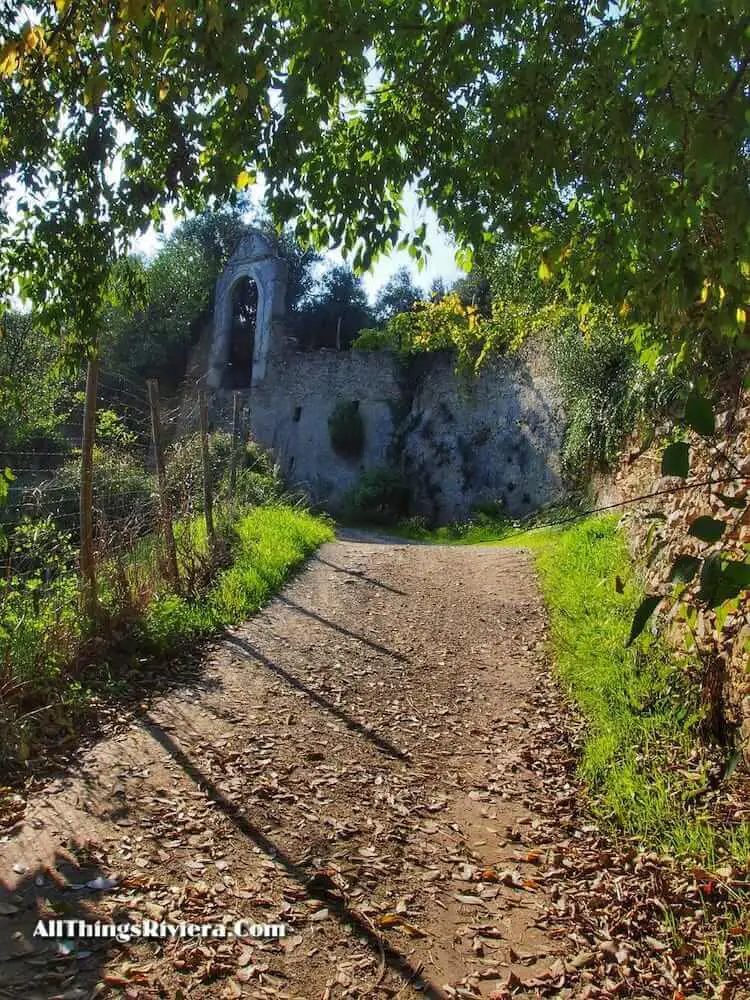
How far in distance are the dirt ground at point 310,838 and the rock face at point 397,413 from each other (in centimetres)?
997

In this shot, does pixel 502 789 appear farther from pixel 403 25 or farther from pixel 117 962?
pixel 403 25

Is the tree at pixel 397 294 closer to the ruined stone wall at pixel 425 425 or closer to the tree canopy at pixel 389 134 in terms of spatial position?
the ruined stone wall at pixel 425 425

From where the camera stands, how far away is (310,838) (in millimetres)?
3303

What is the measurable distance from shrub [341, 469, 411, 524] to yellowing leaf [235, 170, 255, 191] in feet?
47.2

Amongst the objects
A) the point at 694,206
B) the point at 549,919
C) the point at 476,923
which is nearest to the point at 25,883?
the point at 476,923

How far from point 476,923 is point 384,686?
2579 mm

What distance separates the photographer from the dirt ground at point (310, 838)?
2.47 metres

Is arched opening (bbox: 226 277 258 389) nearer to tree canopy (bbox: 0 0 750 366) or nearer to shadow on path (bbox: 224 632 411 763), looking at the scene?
shadow on path (bbox: 224 632 411 763)

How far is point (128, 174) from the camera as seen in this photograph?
340 centimetres

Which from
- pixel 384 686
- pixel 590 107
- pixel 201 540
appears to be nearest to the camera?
pixel 590 107

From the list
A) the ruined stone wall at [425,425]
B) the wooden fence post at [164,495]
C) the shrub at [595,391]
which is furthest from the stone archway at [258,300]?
the wooden fence post at [164,495]

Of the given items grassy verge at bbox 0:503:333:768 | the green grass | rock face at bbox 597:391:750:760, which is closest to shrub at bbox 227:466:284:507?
the green grass

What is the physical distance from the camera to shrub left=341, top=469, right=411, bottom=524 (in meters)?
17.3

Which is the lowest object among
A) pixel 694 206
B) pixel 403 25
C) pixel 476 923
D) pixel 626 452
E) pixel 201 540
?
pixel 476 923
